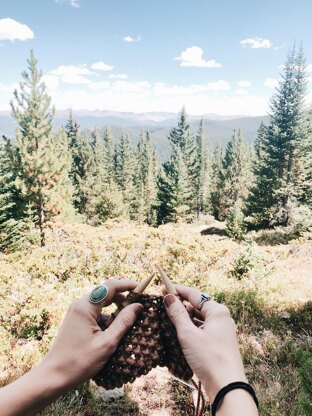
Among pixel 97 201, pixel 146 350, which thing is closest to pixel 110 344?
pixel 146 350

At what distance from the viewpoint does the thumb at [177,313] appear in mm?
1924

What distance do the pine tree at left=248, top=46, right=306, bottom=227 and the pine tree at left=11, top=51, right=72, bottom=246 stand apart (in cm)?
1980

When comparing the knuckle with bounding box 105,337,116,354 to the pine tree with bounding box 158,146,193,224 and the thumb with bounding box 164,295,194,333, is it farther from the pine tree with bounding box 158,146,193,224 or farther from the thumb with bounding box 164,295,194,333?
the pine tree with bounding box 158,146,193,224

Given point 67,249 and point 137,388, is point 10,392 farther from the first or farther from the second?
point 67,249

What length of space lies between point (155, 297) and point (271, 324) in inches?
182

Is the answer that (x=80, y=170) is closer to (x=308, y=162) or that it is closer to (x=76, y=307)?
(x=308, y=162)

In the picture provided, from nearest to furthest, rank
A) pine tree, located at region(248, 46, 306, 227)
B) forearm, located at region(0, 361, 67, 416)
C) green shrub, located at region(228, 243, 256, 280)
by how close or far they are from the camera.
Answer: forearm, located at region(0, 361, 67, 416)
green shrub, located at region(228, 243, 256, 280)
pine tree, located at region(248, 46, 306, 227)

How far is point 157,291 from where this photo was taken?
7.38 m

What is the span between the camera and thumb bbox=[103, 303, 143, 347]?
1.91 meters

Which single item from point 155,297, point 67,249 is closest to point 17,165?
point 67,249

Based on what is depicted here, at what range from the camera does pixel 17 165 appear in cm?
2752

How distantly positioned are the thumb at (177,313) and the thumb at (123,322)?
7.0 inches

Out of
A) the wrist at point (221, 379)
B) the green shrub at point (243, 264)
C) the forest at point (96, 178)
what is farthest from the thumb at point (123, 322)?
the forest at point (96, 178)

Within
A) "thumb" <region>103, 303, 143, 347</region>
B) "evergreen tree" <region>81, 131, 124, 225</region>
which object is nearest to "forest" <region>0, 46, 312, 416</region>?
"thumb" <region>103, 303, 143, 347</region>
